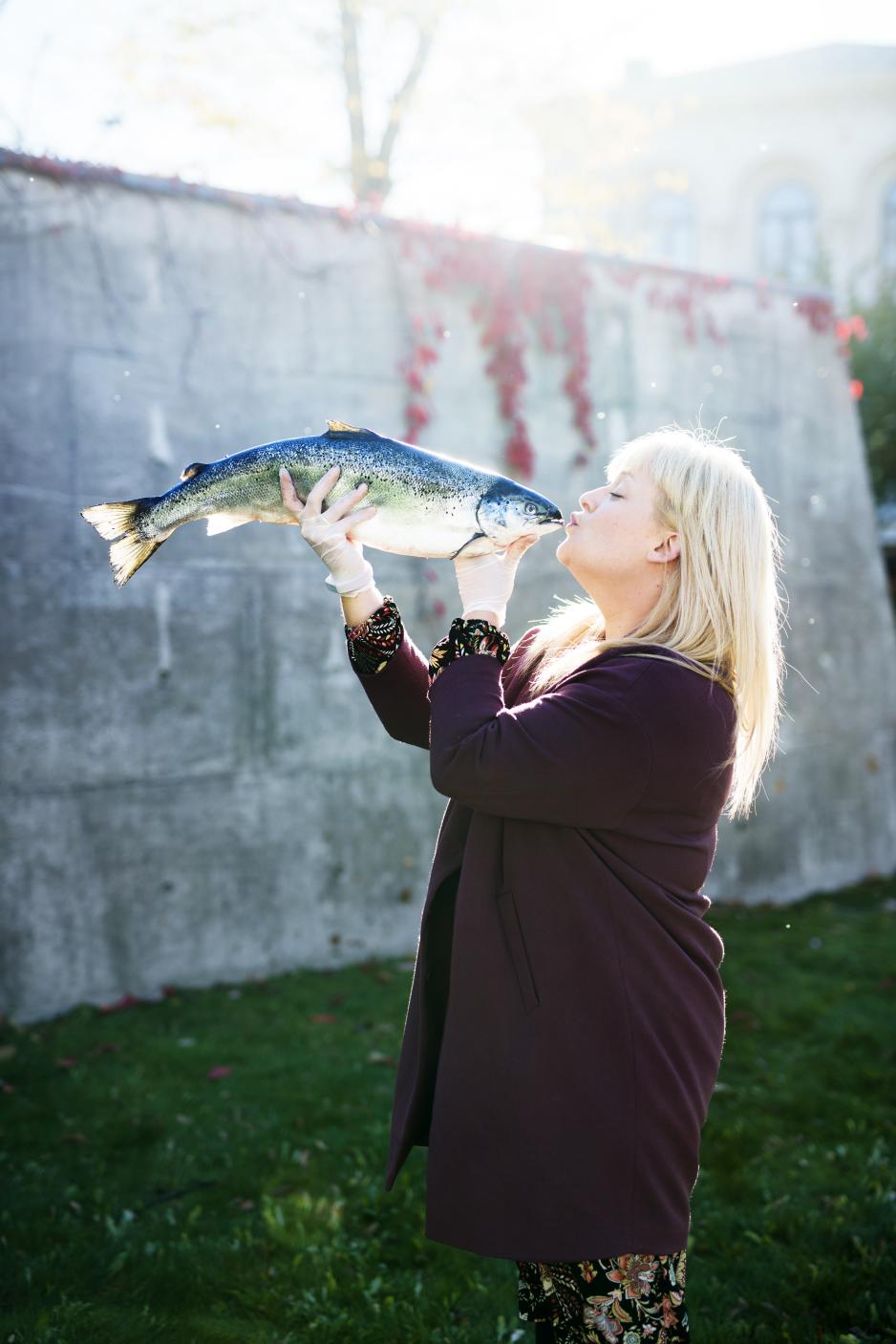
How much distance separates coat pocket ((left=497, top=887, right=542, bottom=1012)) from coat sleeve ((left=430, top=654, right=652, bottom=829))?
0.22 meters

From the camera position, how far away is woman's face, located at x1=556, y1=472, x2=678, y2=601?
229 centimetres

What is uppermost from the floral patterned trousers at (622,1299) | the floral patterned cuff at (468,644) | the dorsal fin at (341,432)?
the dorsal fin at (341,432)

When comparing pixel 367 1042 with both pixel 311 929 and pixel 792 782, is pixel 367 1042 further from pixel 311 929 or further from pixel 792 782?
pixel 792 782

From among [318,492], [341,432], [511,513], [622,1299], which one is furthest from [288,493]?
[622,1299]

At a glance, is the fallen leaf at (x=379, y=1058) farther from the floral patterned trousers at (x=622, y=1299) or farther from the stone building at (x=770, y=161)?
the stone building at (x=770, y=161)

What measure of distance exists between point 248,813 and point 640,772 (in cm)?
483

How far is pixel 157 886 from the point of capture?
247 inches

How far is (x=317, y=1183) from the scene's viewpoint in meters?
4.20

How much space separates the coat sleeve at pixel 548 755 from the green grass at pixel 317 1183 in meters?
0.88

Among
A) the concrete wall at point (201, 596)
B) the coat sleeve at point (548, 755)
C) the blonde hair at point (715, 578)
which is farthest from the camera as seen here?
the concrete wall at point (201, 596)

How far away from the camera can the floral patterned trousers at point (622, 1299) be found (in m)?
2.12

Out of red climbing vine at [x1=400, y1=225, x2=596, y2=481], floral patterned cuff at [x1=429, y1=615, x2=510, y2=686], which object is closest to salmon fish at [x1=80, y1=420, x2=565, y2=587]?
floral patterned cuff at [x1=429, y1=615, x2=510, y2=686]

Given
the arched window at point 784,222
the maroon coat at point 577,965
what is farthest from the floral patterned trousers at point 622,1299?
the arched window at point 784,222

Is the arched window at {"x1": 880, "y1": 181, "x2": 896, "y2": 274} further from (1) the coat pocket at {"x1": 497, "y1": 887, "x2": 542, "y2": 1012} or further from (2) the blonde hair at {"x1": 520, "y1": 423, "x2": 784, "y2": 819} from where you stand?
(1) the coat pocket at {"x1": 497, "y1": 887, "x2": 542, "y2": 1012}
